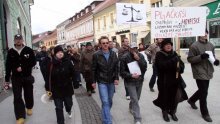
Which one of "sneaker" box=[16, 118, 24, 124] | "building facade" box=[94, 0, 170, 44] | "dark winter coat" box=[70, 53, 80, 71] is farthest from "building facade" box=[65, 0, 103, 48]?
"sneaker" box=[16, 118, 24, 124]

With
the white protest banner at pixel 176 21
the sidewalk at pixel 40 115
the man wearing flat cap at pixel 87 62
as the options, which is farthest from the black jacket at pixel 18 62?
the white protest banner at pixel 176 21

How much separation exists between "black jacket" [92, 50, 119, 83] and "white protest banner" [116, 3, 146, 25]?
8618 mm

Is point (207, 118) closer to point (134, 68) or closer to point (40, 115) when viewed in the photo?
point (134, 68)

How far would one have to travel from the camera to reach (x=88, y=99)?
9.02 metres

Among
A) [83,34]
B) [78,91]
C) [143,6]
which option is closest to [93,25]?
[83,34]

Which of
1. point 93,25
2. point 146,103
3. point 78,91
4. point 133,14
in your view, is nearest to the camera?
point 146,103

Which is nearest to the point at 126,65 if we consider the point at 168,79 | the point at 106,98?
the point at 106,98

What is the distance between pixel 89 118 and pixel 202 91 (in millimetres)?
2318

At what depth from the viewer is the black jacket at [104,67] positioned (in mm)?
5840

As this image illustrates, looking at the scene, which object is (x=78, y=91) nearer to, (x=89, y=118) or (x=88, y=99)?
(x=88, y=99)

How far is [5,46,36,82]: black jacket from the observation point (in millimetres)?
6238

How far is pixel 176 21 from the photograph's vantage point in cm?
962

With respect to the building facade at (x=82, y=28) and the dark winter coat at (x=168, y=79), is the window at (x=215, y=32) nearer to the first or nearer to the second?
the dark winter coat at (x=168, y=79)

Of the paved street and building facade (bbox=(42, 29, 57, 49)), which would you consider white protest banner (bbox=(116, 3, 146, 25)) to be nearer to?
the paved street
